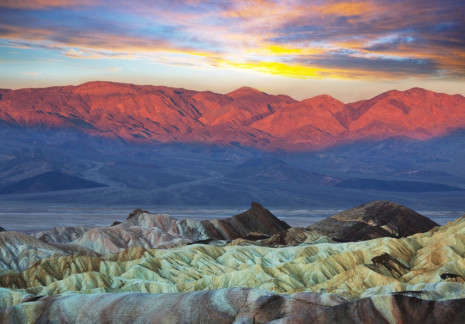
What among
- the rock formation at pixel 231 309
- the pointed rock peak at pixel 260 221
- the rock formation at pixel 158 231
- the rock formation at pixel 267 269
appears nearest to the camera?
the rock formation at pixel 231 309

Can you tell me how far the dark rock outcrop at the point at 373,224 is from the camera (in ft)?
497

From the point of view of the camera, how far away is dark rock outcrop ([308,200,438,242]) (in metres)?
152

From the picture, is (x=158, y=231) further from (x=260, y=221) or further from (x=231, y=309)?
(x=231, y=309)

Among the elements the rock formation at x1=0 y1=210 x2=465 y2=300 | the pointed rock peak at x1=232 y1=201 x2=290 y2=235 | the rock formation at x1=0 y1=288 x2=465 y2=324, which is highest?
the rock formation at x1=0 y1=288 x2=465 y2=324

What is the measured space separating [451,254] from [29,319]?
55.5m

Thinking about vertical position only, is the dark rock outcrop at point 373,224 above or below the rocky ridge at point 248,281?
below

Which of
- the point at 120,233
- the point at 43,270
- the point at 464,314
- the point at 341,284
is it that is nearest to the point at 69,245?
the point at 120,233

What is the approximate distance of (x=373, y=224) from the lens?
15912cm

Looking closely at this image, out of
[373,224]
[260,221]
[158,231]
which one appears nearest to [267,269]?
[158,231]

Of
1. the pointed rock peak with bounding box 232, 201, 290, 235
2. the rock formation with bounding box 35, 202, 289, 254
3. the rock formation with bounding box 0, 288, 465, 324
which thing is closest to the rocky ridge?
the rock formation with bounding box 0, 288, 465, 324

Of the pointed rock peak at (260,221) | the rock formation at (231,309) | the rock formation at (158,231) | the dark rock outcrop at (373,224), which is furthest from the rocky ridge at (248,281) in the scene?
the dark rock outcrop at (373,224)

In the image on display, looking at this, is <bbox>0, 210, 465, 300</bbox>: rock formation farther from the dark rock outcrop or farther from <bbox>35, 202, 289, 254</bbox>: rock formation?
the dark rock outcrop

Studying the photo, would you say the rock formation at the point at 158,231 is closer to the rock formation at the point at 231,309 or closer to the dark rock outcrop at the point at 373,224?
the dark rock outcrop at the point at 373,224

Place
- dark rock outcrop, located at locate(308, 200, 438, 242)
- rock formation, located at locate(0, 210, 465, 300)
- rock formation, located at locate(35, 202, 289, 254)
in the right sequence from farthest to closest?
dark rock outcrop, located at locate(308, 200, 438, 242) < rock formation, located at locate(35, 202, 289, 254) < rock formation, located at locate(0, 210, 465, 300)
